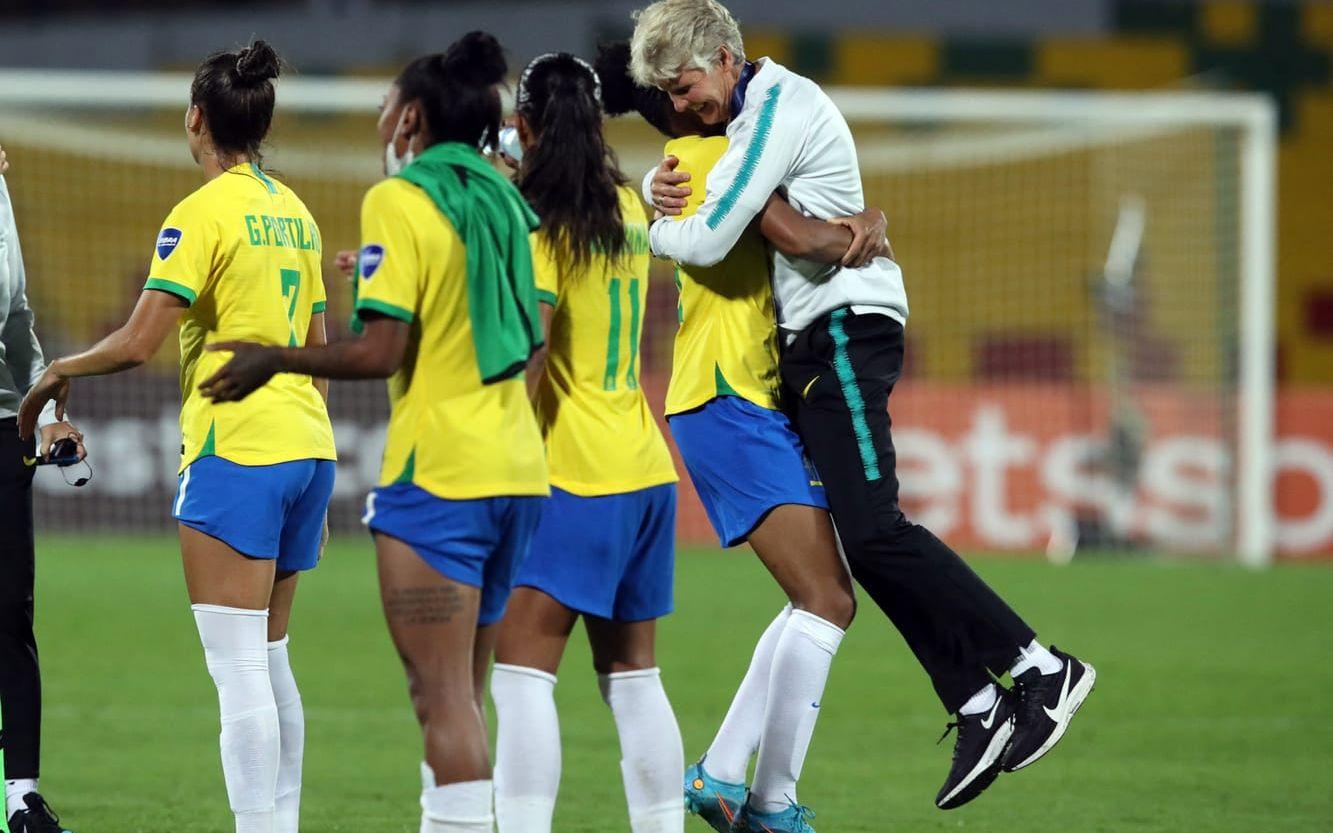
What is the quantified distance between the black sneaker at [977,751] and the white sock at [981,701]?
0.03ft

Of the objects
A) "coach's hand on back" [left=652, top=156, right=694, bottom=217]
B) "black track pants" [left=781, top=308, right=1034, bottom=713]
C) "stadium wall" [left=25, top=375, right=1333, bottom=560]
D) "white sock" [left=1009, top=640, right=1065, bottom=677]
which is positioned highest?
"coach's hand on back" [left=652, top=156, right=694, bottom=217]

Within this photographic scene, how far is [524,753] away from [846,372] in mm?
1334

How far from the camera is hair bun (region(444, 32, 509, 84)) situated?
3.49 meters

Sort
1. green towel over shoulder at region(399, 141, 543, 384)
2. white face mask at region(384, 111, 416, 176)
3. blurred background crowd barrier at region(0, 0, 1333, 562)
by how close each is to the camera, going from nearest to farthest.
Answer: green towel over shoulder at region(399, 141, 543, 384), white face mask at region(384, 111, 416, 176), blurred background crowd barrier at region(0, 0, 1333, 562)

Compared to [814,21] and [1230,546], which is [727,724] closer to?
[1230,546]

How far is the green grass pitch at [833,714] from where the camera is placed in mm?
5379

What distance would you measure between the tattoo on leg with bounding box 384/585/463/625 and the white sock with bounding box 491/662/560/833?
41 centimetres

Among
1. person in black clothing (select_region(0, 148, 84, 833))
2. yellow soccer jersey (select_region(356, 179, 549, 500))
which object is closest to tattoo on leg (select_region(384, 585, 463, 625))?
yellow soccer jersey (select_region(356, 179, 549, 500))

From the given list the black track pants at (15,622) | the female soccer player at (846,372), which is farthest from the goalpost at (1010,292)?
the female soccer player at (846,372)

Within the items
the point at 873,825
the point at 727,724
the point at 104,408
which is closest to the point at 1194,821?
the point at 873,825

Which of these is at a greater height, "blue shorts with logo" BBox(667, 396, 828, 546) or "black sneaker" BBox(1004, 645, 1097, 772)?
"blue shorts with logo" BBox(667, 396, 828, 546)

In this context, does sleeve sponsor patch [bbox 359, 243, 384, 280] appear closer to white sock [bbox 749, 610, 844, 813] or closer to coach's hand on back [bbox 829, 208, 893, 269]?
coach's hand on back [bbox 829, 208, 893, 269]

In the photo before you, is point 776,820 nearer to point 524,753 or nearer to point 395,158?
point 524,753

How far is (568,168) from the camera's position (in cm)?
387
